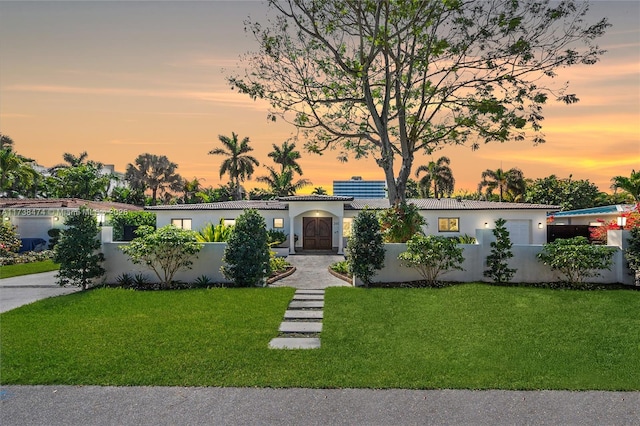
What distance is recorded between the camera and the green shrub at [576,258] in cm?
1243

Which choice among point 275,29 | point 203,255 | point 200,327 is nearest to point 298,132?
point 275,29

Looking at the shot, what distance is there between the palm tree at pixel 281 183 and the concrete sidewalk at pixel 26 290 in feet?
91.9

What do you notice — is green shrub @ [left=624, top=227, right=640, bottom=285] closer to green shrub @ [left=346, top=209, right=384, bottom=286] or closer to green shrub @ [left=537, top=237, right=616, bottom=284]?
green shrub @ [left=537, top=237, right=616, bottom=284]

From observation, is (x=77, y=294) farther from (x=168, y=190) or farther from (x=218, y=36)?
(x=168, y=190)

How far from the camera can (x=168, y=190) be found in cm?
5178

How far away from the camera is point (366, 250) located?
42.2 ft

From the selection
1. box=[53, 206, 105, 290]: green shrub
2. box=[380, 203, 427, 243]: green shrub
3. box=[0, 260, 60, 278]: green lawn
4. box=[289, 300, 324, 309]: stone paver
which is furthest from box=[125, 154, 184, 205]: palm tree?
box=[289, 300, 324, 309]: stone paver

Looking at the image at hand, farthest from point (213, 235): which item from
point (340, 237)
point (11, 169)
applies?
point (11, 169)

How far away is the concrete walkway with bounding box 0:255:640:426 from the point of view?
498 centimetres

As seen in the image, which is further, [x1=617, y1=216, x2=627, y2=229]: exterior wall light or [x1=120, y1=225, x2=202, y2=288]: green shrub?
[x1=617, y1=216, x2=627, y2=229]: exterior wall light

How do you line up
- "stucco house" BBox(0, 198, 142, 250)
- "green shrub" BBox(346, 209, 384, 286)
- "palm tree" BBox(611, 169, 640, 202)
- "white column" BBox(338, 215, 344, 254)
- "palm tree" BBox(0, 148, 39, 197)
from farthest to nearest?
1. "palm tree" BBox(0, 148, 39, 197)
2. "palm tree" BBox(611, 169, 640, 202)
3. "stucco house" BBox(0, 198, 142, 250)
4. "white column" BBox(338, 215, 344, 254)
5. "green shrub" BBox(346, 209, 384, 286)

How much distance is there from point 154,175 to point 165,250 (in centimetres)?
4186

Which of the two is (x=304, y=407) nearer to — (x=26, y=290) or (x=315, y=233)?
(x=26, y=290)

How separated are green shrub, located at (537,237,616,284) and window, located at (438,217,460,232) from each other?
1208 cm
